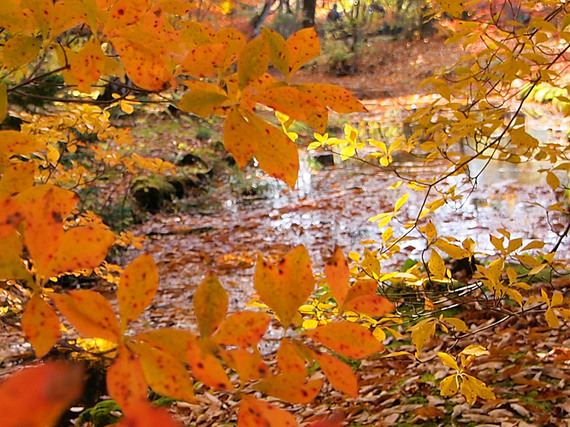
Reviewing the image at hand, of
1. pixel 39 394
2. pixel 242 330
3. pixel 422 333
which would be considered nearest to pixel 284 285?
pixel 242 330

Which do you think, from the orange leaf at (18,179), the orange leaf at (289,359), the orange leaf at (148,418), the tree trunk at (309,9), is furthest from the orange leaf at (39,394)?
the tree trunk at (309,9)

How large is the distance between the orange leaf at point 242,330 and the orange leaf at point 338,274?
0.08 metres

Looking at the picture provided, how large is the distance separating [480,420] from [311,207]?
464 cm

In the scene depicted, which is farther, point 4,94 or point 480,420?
point 480,420

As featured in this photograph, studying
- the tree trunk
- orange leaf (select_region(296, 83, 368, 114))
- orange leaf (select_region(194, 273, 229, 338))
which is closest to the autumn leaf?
orange leaf (select_region(194, 273, 229, 338))

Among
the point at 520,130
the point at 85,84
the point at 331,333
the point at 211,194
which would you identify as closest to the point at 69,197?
the point at 85,84

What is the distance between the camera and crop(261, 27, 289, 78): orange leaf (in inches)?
18.4

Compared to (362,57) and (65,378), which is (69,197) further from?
(362,57)

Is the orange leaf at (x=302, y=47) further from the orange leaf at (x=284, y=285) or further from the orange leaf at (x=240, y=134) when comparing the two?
the orange leaf at (x=284, y=285)

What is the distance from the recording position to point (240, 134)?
49 centimetres

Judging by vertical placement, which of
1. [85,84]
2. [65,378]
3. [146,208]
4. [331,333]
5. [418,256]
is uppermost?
[85,84]

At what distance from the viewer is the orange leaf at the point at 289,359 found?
0.44 metres

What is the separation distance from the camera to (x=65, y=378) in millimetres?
184

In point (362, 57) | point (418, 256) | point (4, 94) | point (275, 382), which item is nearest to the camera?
point (275, 382)
